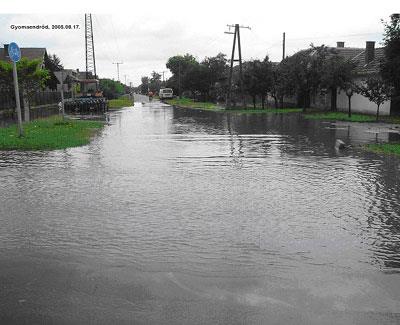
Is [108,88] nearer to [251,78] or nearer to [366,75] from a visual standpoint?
[251,78]

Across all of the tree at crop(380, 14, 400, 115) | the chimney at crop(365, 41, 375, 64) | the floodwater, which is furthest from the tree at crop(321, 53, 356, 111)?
the floodwater

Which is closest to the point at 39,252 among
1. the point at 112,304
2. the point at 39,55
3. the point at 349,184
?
the point at 112,304

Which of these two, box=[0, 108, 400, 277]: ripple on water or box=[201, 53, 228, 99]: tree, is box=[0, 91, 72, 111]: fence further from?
box=[201, 53, 228, 99]: tree

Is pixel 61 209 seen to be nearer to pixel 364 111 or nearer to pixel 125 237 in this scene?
pixel 125 237

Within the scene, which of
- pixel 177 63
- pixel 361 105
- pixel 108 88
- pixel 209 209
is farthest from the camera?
pixel 177 63

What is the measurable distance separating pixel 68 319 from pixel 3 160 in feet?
32.3

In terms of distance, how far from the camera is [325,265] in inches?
217

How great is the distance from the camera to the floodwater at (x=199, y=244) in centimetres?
446

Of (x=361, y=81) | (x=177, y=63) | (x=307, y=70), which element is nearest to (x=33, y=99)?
(x=307, y=70)

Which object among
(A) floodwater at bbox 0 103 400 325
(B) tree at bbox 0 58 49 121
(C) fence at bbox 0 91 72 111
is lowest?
(A) floodwater at bbox 0 103 400 325

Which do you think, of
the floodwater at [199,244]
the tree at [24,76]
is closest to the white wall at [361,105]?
the tree at [24,76]

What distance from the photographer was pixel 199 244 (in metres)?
6.21

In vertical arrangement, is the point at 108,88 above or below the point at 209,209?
above

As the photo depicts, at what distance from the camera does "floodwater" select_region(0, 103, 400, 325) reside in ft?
14.6
